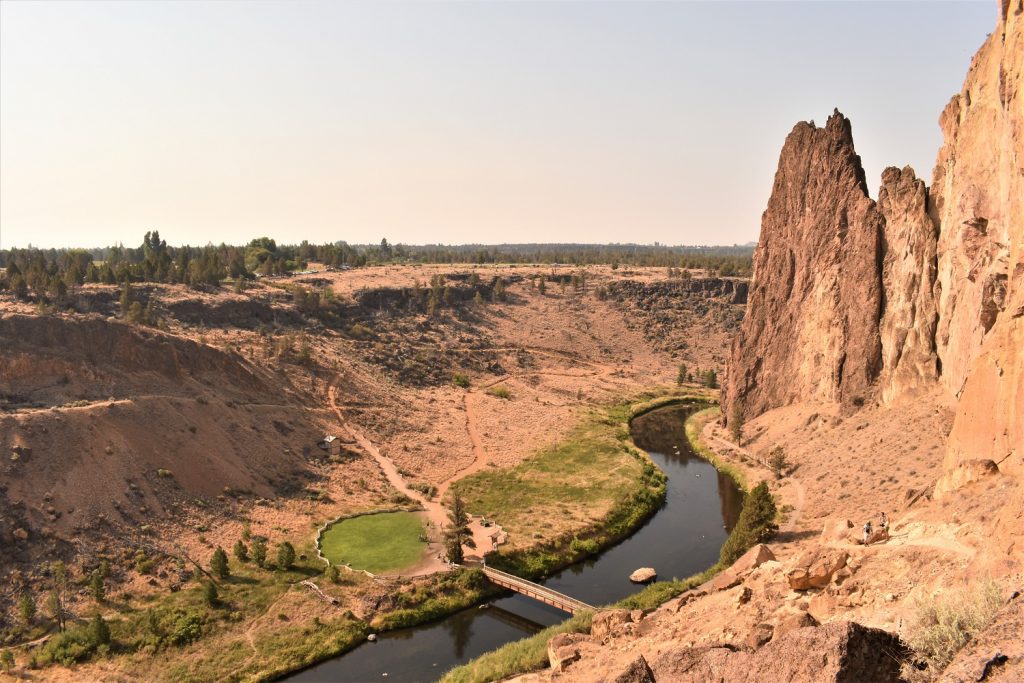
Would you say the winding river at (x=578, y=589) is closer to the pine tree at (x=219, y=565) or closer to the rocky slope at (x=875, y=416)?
the rocky slope at (x=875, y=416)

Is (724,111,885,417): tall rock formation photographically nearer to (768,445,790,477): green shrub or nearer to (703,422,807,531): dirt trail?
(703,422,807,531): dirt trail

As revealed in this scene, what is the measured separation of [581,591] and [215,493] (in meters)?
26.3

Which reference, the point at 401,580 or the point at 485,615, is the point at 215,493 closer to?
the point at 401,580

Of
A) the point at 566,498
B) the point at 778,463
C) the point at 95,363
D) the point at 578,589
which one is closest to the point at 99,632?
the point at 578,589

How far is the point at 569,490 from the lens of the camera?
56969mm

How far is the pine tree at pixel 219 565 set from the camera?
39969 millimetres

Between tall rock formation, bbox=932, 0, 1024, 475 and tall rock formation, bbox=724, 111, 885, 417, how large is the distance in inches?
321

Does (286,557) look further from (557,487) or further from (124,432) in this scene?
(557,487)

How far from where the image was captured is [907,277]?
55531 millimetres

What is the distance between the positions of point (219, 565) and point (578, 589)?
2072 centimetres

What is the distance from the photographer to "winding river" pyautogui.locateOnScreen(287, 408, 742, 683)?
1353 inches

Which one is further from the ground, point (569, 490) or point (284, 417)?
point (284, 417)

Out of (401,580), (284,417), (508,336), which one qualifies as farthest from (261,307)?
(401,580)

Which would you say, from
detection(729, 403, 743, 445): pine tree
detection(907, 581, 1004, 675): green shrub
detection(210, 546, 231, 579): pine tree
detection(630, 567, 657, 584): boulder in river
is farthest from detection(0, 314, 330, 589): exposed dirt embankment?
detection(907, 581, 1004, 675): green shrub
